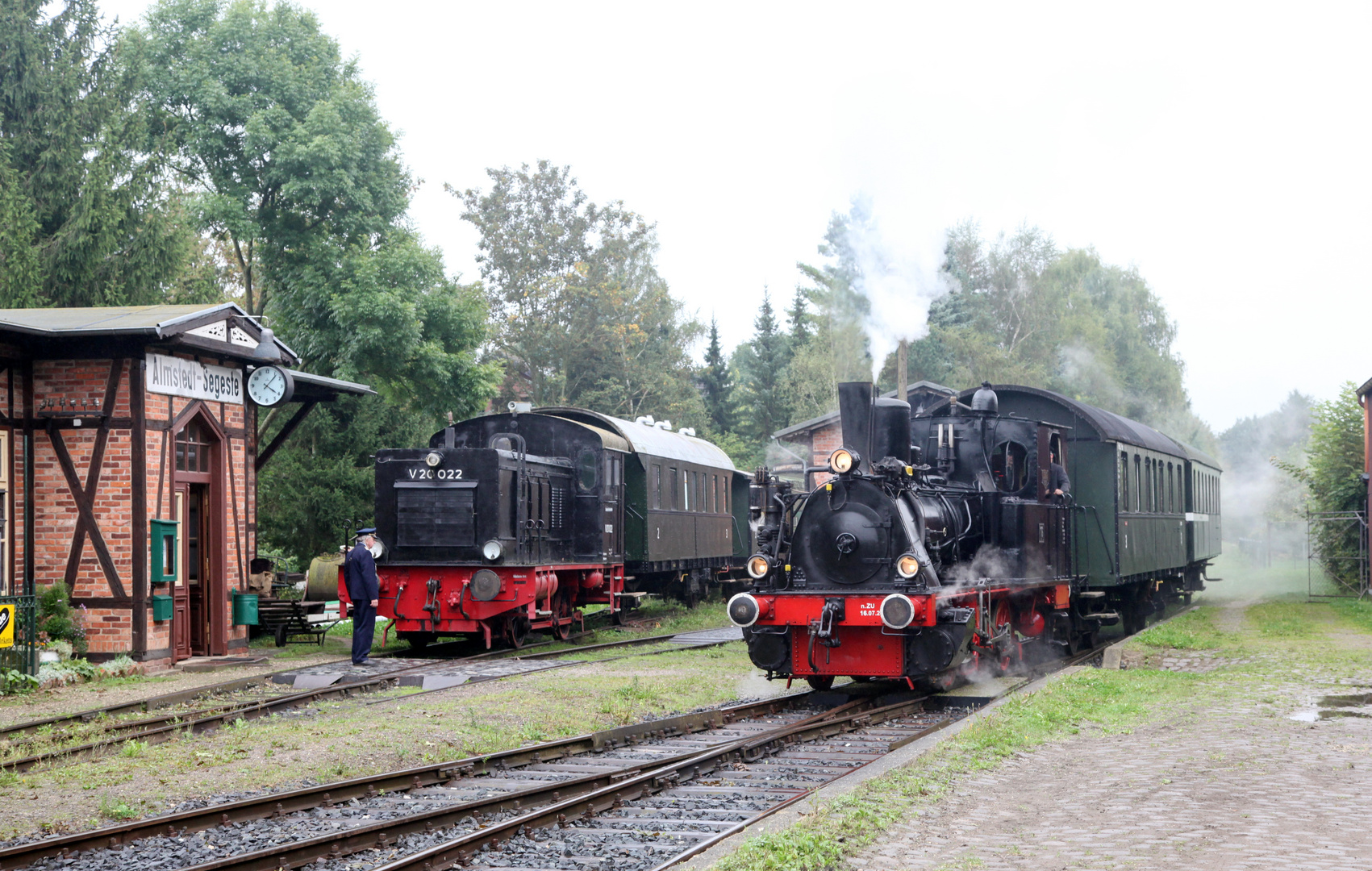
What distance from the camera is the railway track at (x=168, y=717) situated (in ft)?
30.5

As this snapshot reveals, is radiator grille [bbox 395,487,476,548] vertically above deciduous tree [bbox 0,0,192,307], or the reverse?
deciduous tree [bbox 0,0,192,307]

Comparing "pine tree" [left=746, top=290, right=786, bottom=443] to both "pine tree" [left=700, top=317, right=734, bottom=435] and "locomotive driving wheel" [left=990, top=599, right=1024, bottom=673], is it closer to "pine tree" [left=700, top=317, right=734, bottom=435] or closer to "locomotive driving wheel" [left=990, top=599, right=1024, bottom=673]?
"pine tree" [left=700, top=317, right=734, bottom=435]

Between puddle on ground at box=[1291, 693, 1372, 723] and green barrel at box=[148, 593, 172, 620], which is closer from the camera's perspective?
puddle on ground at box=[1291, 693, 1372, 723]

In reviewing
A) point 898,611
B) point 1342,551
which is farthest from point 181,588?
point 1342,551

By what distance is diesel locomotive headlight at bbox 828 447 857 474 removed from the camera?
11766 mm

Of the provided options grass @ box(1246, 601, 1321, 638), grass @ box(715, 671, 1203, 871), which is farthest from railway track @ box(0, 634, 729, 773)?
grass @ box(1246, 601, 1321, 638)

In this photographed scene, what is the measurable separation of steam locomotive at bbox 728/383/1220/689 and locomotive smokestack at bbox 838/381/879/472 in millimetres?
13

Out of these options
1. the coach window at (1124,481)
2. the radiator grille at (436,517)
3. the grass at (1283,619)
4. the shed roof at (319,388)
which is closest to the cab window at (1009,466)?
the coach window at (1124,481)

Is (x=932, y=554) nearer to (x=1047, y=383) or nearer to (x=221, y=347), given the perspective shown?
(x=221, y=347)

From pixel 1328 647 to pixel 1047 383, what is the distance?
1652 inches

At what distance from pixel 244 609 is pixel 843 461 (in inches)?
355

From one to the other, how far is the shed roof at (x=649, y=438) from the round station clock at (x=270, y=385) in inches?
170

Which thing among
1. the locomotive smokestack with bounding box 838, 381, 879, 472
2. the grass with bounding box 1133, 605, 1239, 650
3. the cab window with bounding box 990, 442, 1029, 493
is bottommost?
the grass with bounding box 1133, 605, 1239, 650

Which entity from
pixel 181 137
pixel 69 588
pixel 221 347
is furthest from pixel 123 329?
pixel 181 137
